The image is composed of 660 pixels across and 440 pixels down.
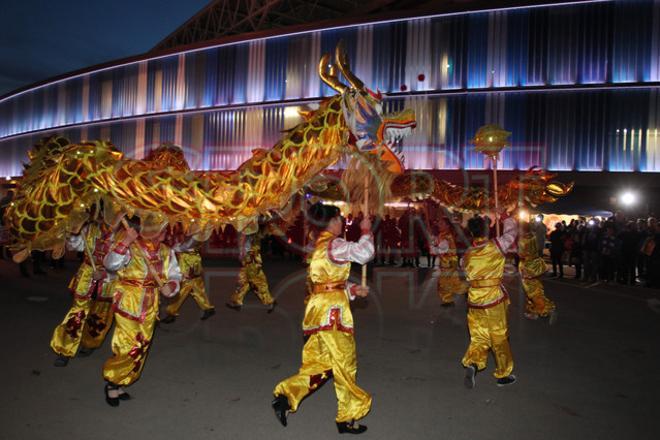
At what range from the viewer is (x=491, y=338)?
4473 mm

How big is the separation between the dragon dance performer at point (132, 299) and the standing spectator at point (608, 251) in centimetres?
1022

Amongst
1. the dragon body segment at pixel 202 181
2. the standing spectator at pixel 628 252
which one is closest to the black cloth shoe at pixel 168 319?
the dragon body segment at pixel 202 181

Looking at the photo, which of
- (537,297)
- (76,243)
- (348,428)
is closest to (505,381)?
(348,428)

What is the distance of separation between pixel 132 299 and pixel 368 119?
7.50ft

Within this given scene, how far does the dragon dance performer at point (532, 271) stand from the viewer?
6.97 m

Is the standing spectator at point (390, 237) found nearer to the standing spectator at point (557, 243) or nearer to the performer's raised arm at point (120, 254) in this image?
the standing spectator at point (557, 243)

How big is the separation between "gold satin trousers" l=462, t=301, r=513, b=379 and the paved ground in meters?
0.23

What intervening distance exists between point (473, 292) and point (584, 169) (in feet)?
37.5

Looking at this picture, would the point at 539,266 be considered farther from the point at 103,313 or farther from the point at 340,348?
the point at 103,313

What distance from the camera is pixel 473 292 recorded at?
15.0 ft

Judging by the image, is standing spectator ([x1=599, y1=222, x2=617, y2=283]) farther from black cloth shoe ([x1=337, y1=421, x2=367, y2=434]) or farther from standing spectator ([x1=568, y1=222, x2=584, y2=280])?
black cloth shoe ([x1=337, y1=421, x2=367, y2=434])

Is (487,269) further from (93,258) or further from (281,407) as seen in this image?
(93,258)

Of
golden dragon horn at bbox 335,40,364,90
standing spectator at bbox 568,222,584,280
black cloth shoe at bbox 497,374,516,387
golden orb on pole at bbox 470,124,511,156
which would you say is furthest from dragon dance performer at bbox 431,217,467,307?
standing spectator at bbox 568,222,584,280

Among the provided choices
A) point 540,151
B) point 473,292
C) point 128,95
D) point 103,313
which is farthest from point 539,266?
point 128,95
